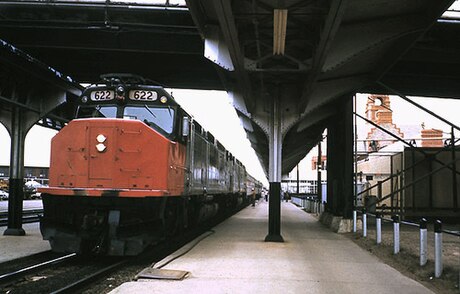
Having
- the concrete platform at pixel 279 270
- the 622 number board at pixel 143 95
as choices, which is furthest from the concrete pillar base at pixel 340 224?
the 622 number board at pixel 143 95

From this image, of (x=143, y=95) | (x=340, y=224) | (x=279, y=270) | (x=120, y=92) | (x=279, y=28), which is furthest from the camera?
(x=340, y=224)

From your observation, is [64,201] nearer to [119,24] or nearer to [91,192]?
[91,192]

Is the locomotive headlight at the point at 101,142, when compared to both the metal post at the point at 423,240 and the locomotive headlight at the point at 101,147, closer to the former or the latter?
the locomotive headlight at the point at 101,147

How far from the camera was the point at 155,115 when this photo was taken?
10867 millimetres

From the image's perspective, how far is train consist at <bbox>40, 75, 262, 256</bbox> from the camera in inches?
380

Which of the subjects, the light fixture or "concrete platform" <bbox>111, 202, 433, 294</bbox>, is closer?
"concrete platform" <bbox>111, 202, 433, 294</bbox>

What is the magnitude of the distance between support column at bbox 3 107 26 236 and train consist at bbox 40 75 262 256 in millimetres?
5477

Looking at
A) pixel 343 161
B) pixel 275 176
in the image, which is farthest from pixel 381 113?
pixel 275 176

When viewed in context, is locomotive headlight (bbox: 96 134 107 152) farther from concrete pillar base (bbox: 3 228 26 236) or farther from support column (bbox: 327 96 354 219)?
support column (bbox: 327 96 354 219)

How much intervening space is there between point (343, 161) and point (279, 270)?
29.8ft

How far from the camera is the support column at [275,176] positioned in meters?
13.5

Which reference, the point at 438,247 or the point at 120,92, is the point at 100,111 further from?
the point at 438,247

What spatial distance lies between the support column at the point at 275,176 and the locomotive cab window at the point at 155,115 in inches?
157

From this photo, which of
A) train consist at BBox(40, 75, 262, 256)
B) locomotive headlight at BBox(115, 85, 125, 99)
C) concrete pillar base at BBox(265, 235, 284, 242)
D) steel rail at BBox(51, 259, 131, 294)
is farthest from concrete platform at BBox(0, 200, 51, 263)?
concrete pillar base at BBox(265, 235, 284, 242)
